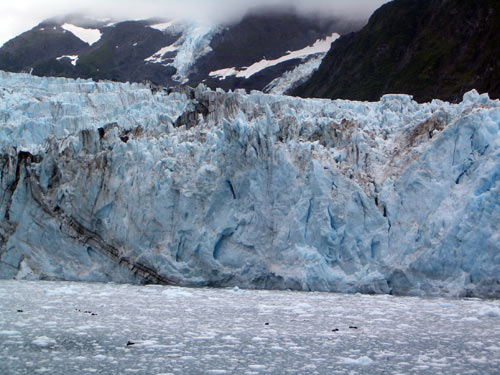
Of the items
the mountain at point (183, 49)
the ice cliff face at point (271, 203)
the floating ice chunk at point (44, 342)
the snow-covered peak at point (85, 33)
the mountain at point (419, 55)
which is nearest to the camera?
the floating ice chunk at point (44, 342)

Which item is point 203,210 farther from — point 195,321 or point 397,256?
point 195,321

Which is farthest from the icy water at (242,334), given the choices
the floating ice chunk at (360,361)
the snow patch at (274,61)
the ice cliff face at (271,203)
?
the snow patch at (274,61)

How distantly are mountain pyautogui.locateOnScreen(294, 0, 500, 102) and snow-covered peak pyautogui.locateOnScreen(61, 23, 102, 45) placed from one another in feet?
110

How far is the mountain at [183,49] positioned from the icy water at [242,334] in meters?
43.9

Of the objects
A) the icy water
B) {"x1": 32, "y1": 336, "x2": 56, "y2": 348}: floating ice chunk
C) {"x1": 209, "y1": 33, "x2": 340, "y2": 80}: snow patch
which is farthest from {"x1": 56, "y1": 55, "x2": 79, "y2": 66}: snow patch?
{"x1": 32, "y1": 336, "x2": 56, "y2": 348}: floating ice chunk

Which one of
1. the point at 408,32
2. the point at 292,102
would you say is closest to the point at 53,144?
the point at 292,102

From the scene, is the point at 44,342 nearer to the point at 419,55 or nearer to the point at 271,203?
the point at 271,203

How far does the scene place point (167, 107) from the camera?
18.3m

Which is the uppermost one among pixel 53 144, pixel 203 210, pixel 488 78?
pixel 488 78

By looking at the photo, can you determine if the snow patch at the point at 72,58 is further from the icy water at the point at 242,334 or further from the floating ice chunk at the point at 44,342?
the floating ice chunk at the point at 44,342

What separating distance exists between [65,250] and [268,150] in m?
5.36

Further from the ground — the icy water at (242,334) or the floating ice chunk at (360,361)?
the floating ice chunk at (360,361)

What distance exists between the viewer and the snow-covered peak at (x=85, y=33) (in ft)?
246

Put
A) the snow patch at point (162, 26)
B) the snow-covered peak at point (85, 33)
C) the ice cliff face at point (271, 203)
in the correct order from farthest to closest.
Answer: the snow-covered peak at point (85, 33) → the snow patch at point (162, 26) → the ice cliff face at point (271, 203)
